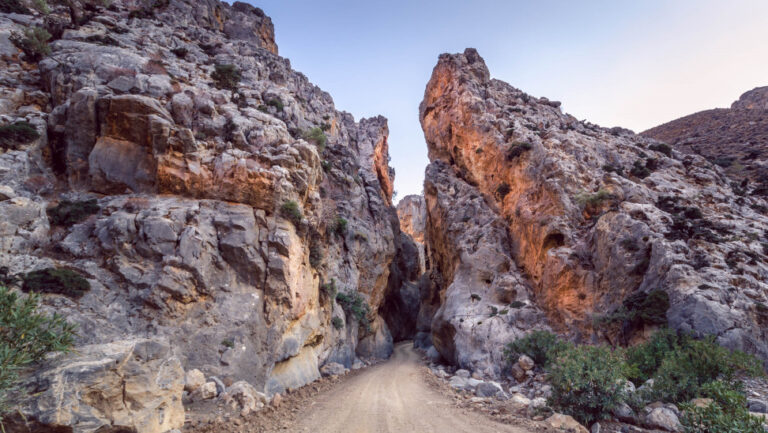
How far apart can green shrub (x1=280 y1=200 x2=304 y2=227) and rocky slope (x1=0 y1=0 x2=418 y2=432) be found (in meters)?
0.09

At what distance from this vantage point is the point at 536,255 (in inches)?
1100

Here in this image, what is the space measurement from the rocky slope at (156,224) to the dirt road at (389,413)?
3802 mm

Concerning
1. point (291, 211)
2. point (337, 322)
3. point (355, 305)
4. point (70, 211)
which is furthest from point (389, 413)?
point (355, 305)

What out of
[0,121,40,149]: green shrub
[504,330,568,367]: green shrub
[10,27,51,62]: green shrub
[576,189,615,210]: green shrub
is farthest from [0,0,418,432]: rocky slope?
[576,189,615,210]: green shrub

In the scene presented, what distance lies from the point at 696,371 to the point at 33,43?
38.5 metres

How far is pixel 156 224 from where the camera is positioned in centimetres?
1562

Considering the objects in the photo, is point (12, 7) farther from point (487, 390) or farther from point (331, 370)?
point (487, 390)

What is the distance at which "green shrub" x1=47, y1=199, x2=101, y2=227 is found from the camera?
15.0 meters

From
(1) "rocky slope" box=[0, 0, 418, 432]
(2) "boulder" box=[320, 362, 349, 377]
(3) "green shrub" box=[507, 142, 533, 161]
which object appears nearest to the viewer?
(1) "rocky slope" box=[0, 0, 418, 432]

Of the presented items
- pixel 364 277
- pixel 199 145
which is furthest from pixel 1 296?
pixel 364 277

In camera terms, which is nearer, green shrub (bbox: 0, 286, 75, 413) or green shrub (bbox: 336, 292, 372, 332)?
green shrub (bbox: 0, 286, 75, 413)

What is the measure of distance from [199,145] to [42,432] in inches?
666

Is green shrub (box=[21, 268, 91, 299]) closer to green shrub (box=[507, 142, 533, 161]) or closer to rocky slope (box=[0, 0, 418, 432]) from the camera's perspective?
rocky slope (box=[0, 0, 418, 432])

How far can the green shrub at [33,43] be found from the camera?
20141mm
